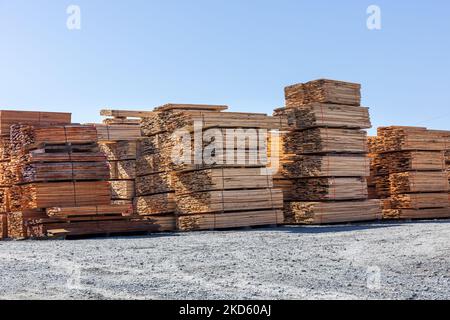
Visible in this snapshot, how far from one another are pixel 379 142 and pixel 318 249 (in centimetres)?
998

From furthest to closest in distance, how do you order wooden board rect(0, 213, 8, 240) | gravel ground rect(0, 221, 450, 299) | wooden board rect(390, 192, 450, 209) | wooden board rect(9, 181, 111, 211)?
1. wooden board rect(390, 192, 450, 209)
2. wooden board rect(0, 213, 8, 240)
3. wooden board rect(9, 181, 111, 211)
4. gravel ground rect(0, 221, 450, 299)

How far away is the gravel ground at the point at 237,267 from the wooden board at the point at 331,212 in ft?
10.2

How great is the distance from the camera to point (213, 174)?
50.1ft

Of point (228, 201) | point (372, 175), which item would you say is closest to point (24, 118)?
point (228, 201)

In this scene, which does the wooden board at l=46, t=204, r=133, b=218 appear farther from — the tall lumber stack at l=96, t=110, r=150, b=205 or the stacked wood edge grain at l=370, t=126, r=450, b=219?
the stacked wood edge grain at l=370, t=126, r=450, b=219

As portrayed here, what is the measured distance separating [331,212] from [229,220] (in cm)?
288

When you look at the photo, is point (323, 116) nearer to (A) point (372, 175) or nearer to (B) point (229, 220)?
(B) point (229, 220)

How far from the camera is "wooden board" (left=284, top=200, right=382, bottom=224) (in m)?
16.6

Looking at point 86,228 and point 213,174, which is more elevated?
point 213,174

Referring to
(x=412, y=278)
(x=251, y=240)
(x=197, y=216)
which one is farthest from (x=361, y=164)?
(x=412, y=278)

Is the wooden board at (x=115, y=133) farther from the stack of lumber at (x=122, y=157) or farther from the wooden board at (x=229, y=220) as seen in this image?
the wooden board at (x=229, y=220)

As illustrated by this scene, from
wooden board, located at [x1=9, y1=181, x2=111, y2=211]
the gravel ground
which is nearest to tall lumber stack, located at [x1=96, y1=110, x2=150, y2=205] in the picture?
wooden board, located at [x1=9, y1=181, x2=111, y2=211]

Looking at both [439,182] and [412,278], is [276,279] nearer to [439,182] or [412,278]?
[412,278]
